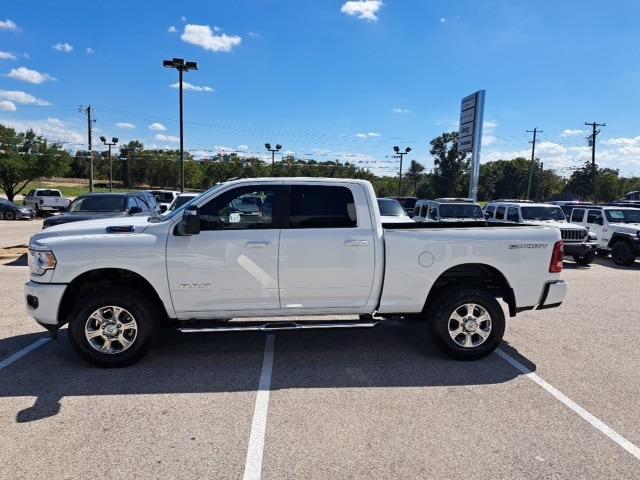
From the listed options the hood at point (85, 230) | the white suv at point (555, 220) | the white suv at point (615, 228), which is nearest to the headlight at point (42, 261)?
the hood at point (85, 230)

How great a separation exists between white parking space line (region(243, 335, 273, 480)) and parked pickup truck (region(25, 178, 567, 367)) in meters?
0.46

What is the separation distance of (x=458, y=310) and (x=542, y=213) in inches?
433

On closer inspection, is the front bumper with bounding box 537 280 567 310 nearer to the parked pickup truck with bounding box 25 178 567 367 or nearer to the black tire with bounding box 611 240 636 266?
the parked pickup truck with bounding box 25 178 567 367

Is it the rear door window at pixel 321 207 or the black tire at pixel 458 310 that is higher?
the rear door window at pixel 321 207

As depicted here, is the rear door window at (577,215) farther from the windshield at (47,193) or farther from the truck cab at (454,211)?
the windshield at (47,193)

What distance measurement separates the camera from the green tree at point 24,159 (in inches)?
1696

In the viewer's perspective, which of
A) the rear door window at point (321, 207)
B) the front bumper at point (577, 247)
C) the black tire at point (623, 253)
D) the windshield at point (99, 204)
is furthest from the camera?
the black tire at point (623, 253)

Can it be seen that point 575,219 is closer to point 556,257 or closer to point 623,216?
point 623,216

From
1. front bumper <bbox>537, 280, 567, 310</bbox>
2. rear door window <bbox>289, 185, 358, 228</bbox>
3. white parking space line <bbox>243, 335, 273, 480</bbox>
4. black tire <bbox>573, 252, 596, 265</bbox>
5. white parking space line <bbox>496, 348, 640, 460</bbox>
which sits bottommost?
white parking space line <bbox>243, 335, 273, 480</bbox>

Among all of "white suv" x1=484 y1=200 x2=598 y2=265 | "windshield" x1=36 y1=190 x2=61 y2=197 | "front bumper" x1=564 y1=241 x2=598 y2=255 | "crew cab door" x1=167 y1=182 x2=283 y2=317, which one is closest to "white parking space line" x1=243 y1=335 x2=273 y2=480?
"crew cab door" x1=167 y1=182 x2=283 y2=317

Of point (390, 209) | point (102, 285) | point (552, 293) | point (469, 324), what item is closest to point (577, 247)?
point (390, 209)

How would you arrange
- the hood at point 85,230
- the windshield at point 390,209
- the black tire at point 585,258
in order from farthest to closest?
the windshield at point 390,209
the black tire at point 585,258
the hood at point 85,230

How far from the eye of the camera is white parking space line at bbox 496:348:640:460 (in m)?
3.47

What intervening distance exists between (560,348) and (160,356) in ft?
15.3
